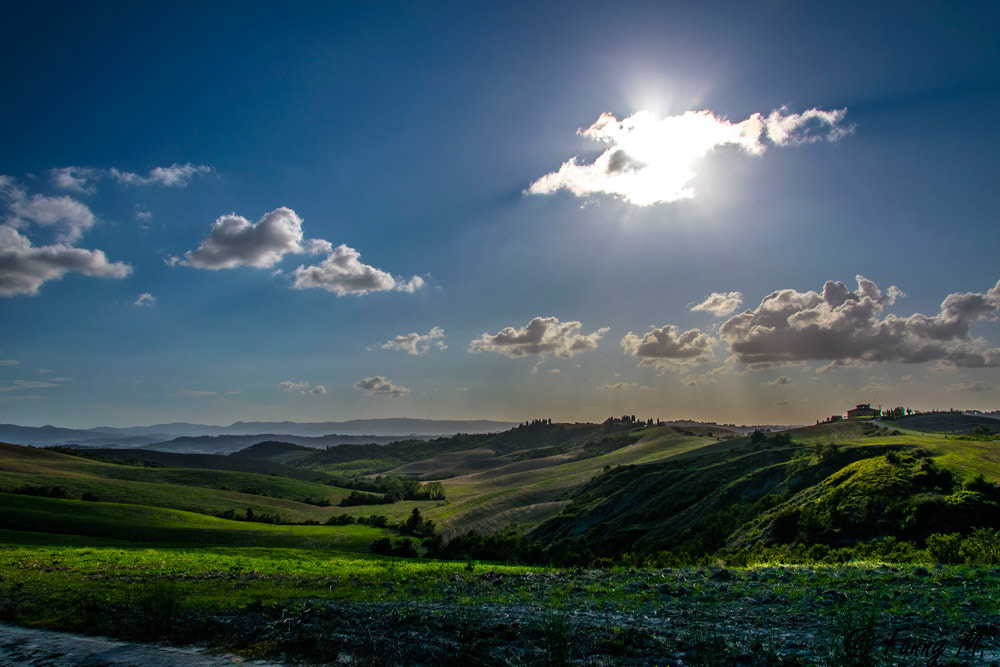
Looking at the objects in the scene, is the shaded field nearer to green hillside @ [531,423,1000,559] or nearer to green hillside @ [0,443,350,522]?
green hillside @ [531,423,1000,559]

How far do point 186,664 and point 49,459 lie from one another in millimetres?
191421

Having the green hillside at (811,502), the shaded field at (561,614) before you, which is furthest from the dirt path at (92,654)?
the green hillside at (811,502)

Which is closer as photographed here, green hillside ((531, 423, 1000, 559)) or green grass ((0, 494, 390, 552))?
green hillside ((531, 423, 1000, 559))

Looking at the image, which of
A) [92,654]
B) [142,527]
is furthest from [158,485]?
[92,654]

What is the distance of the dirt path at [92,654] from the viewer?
11.6m

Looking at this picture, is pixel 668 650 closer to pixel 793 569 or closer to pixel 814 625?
pixel 814 625

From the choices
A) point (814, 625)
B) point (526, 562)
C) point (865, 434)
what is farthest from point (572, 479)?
point (814, 625)

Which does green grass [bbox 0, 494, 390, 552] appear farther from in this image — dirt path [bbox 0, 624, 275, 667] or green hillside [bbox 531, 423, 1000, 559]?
dirt path [bbox 0, 624, 275, 667]

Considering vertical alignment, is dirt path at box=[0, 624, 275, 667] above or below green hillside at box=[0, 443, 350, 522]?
above

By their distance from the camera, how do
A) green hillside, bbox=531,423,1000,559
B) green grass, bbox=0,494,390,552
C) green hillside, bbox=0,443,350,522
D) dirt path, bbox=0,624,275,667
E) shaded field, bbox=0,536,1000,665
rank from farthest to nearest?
green hillside, bbox=0,443,350,522, green grass, bbox=0,494,390,552, green hillside, bbox=531,423,1000,559, dirt path, bbox=0,624,275,667, shaded field, bbox=0,536,1000,665

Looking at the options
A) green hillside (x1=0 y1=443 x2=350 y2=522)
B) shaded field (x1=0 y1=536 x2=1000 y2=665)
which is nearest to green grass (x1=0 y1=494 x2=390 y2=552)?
green hillside (x1=0 y1=443 x2=350 y2=522)

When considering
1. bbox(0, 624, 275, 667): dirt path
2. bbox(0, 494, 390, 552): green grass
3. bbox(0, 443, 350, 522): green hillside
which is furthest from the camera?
bbox(0, 443, 350, 522): green hillside

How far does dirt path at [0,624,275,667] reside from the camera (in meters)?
11.6

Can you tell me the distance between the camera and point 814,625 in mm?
12352
